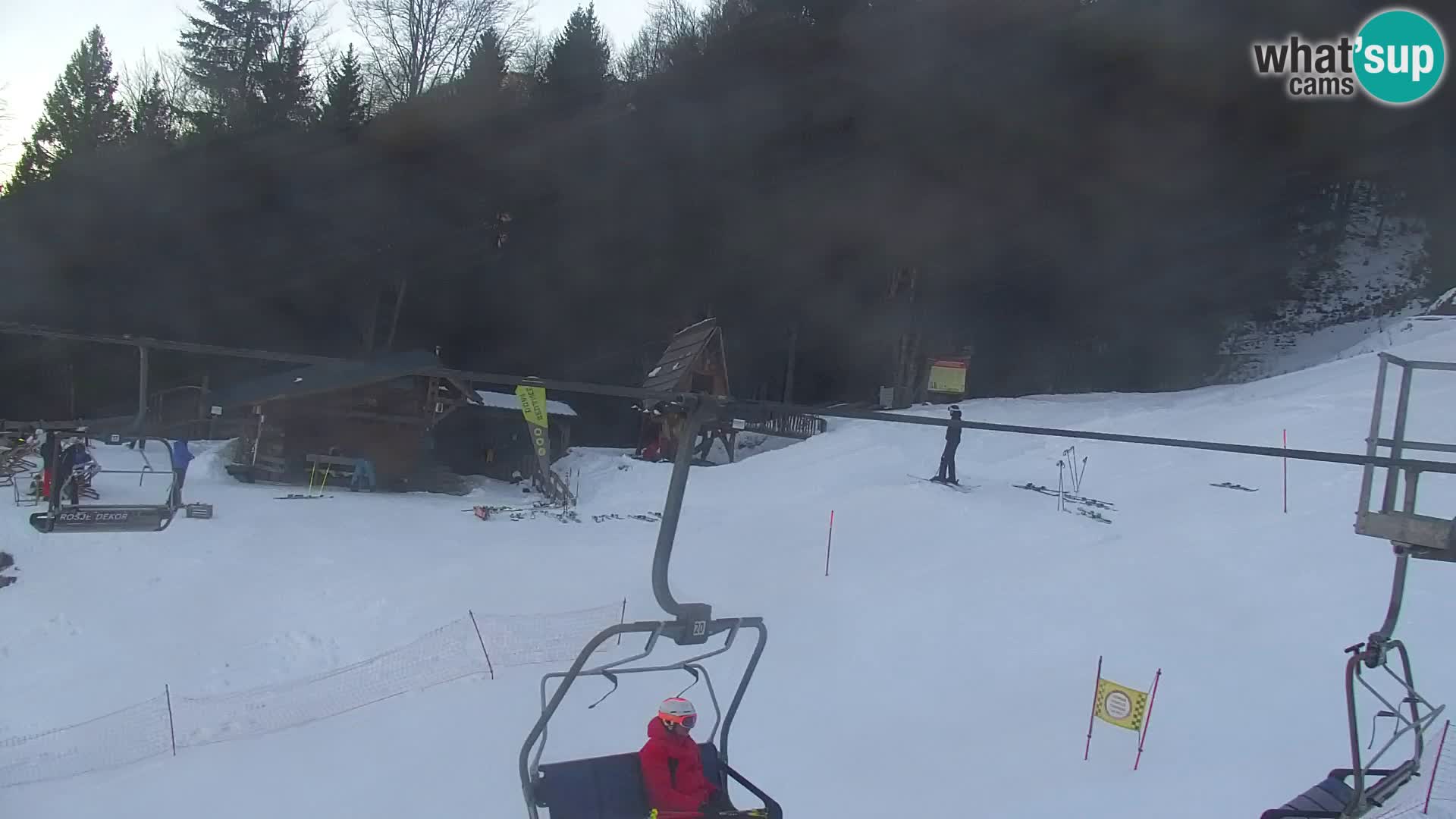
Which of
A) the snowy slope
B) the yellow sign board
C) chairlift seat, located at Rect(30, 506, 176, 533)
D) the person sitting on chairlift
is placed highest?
the snowy slope

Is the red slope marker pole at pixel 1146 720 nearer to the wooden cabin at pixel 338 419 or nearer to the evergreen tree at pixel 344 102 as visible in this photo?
the wooden cabin at pixel 338 419

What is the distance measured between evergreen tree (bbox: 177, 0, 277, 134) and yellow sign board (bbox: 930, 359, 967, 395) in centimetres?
2401

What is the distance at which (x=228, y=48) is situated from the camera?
32.2 metres

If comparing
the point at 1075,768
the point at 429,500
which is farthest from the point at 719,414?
the point at 429,500

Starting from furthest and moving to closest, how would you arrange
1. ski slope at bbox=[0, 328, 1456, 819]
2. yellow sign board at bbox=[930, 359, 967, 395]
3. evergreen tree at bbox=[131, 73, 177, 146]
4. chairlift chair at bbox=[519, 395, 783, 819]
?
evergreen tree at bbox=[131, 73, 177, 146] → yellow sign board at bbox=[930, 359, 967, 395] → ski slope at bbox=[0, 328, 1456, 819] → chairlift chair at bbox=[519, 395, 783, 819]

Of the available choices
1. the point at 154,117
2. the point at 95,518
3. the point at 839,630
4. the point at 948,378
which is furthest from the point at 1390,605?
the point at 154,117

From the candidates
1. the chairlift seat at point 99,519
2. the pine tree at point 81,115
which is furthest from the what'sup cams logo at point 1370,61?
the pine tree at point 81,115

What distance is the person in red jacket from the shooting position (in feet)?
16.3

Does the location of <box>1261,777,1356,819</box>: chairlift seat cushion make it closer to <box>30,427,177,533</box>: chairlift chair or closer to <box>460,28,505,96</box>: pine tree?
<box>30,427,177,533</box>: chairlift chair

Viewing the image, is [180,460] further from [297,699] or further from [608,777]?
[608,777]

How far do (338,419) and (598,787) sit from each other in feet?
58.2

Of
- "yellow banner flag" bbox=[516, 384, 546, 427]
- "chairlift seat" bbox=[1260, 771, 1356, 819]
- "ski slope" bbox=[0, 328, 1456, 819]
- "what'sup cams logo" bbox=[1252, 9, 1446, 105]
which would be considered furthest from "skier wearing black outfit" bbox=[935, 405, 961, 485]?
"what'sup cams logo" bbox=[1252, 9, 1446, 105]

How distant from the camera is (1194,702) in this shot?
816 cm

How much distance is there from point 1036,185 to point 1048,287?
324cm
